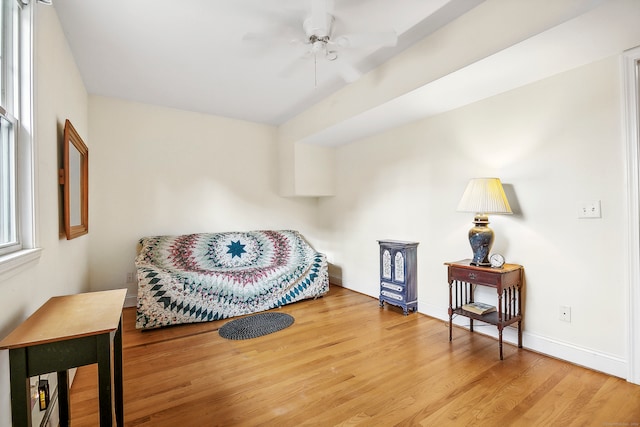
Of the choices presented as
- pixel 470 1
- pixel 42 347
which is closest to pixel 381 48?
pixel 470 1

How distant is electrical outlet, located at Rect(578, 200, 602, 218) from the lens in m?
2.00

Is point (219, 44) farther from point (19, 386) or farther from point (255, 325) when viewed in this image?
point (255, 325)

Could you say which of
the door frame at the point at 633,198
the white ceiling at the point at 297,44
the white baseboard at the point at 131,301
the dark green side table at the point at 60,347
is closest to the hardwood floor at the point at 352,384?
the door frame at the point at 633,198

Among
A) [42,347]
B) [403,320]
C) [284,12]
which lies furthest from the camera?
[403,320]

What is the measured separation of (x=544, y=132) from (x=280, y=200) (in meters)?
3.38

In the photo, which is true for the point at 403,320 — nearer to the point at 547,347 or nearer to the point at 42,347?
the point at 547,347

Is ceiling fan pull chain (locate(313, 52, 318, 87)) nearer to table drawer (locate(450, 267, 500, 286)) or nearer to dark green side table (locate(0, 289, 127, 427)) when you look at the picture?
table drawer (locate(450, 267, 500, 286))

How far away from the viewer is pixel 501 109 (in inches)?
98.5

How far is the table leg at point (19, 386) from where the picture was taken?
3.20ft

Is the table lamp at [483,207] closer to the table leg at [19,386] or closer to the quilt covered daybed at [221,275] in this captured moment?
the quilt covered daybed at [221,275]

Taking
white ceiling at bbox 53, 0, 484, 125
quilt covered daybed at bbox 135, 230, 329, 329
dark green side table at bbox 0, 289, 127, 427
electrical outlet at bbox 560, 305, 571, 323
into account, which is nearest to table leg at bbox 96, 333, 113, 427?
dark green side table at bbox 0, 289, 127, 427

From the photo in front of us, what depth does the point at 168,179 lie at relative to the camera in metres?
3.78

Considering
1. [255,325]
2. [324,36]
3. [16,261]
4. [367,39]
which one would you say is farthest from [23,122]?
[255,325]

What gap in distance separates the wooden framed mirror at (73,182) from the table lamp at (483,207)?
2917 millimetres
